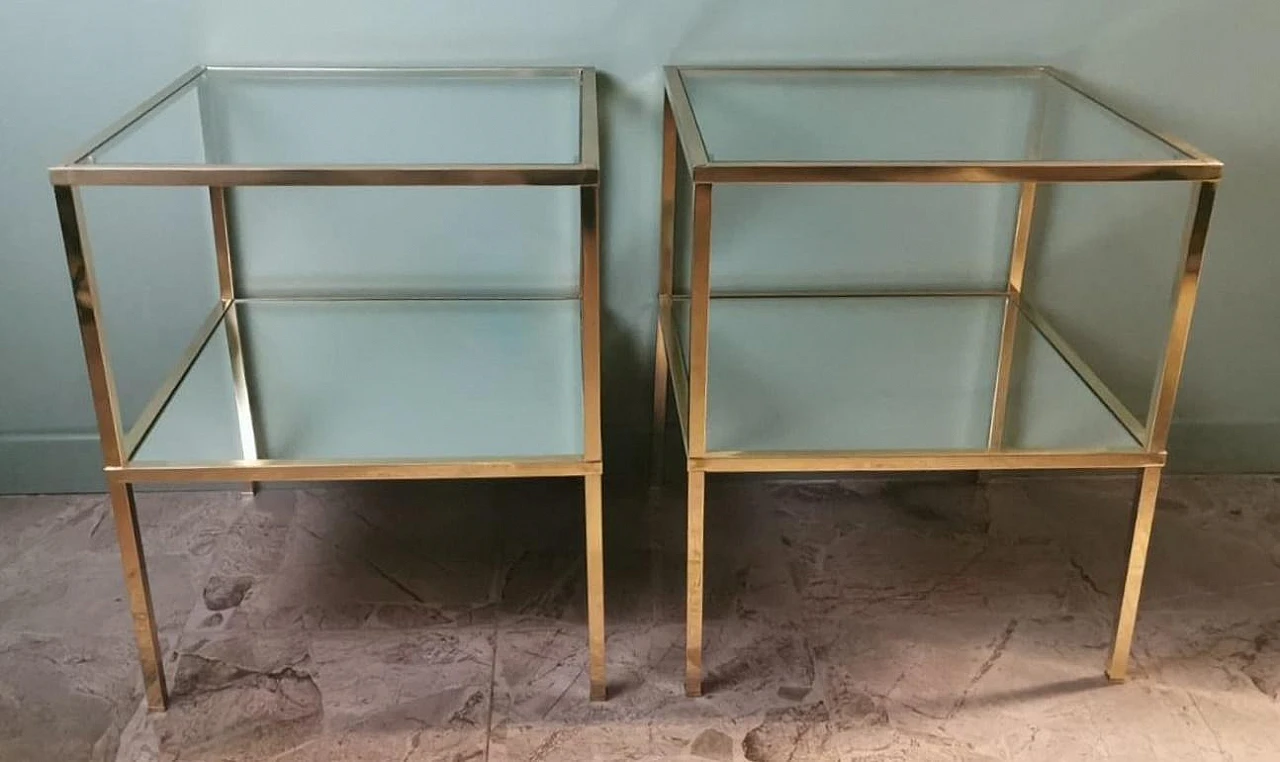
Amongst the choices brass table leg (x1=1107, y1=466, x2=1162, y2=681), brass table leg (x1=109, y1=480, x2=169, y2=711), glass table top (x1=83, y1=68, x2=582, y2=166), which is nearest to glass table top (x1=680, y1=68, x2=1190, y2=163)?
glass table top (x1=83, y1=68, x2=582, y2=166)

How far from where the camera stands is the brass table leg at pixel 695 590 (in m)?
1.29

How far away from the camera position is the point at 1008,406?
1.41m

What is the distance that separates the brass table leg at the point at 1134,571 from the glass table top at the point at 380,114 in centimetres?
73

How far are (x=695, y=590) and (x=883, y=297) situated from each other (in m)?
0.50

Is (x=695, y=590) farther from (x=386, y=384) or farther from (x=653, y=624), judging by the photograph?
(x=386, y=384)

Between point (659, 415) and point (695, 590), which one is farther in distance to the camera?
point (659, 415)

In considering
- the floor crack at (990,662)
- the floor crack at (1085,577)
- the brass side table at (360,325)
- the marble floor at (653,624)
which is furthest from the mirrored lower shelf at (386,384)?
the floor crack at (1085,577)

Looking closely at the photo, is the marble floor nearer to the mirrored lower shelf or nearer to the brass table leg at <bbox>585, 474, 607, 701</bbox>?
the brass table leg at <bbox>585, 474, 607, 701</bbox>

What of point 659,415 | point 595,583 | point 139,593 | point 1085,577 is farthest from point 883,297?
point 139,593

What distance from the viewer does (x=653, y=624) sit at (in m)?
1.47

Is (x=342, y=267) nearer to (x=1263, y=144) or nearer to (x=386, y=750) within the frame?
(x=386, y=750)

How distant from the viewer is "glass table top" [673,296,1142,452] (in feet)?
4.38

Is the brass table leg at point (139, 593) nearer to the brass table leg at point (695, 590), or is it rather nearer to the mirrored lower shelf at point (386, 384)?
the mirrored lower shelf at point (386, 384)

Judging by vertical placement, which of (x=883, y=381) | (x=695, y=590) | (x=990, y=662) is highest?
(x=883, y=381)
